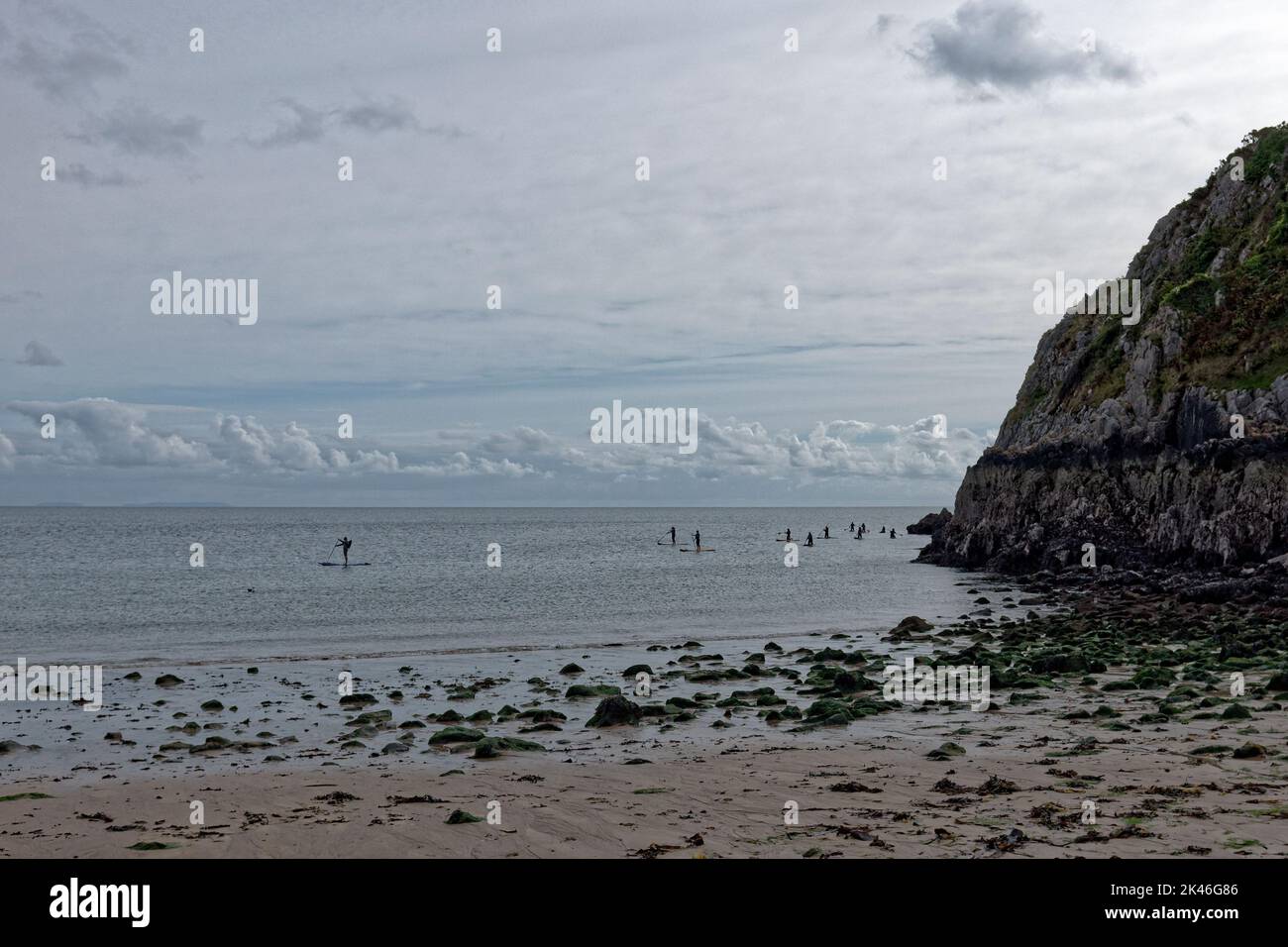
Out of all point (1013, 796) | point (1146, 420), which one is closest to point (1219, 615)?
point (1146, 420)

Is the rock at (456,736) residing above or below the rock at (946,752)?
below

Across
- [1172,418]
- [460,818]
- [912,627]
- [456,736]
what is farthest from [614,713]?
[1172,418]

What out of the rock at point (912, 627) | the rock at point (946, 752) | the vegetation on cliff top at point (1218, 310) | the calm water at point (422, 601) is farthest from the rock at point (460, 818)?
the vegetation on cliff top at point (1218, 310)

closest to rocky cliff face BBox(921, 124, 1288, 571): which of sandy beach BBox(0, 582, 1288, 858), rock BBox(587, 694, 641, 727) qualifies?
sandy beach BBox(0, 582, 1288, 858)

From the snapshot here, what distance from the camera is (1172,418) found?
191ft

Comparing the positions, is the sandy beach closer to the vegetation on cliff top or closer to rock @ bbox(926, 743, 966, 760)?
rock @ bbox(926, 743, 966, 760)

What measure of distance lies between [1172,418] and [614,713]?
47.4m

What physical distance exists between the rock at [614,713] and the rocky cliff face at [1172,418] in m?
38.2

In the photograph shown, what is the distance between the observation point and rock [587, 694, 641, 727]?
2278cm

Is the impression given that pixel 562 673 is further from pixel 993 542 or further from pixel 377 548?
pixel 377 548

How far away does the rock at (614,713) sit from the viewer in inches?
897

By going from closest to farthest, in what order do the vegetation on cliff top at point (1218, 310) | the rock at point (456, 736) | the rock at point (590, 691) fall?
the rock at point (456, 736) → the rock at point (590, 691) → the vegetation on cliff top at point (1218, 310)

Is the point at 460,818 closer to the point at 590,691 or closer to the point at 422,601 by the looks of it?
the point at 590,691

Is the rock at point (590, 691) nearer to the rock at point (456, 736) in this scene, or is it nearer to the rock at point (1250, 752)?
the rock at point (456, 736)
